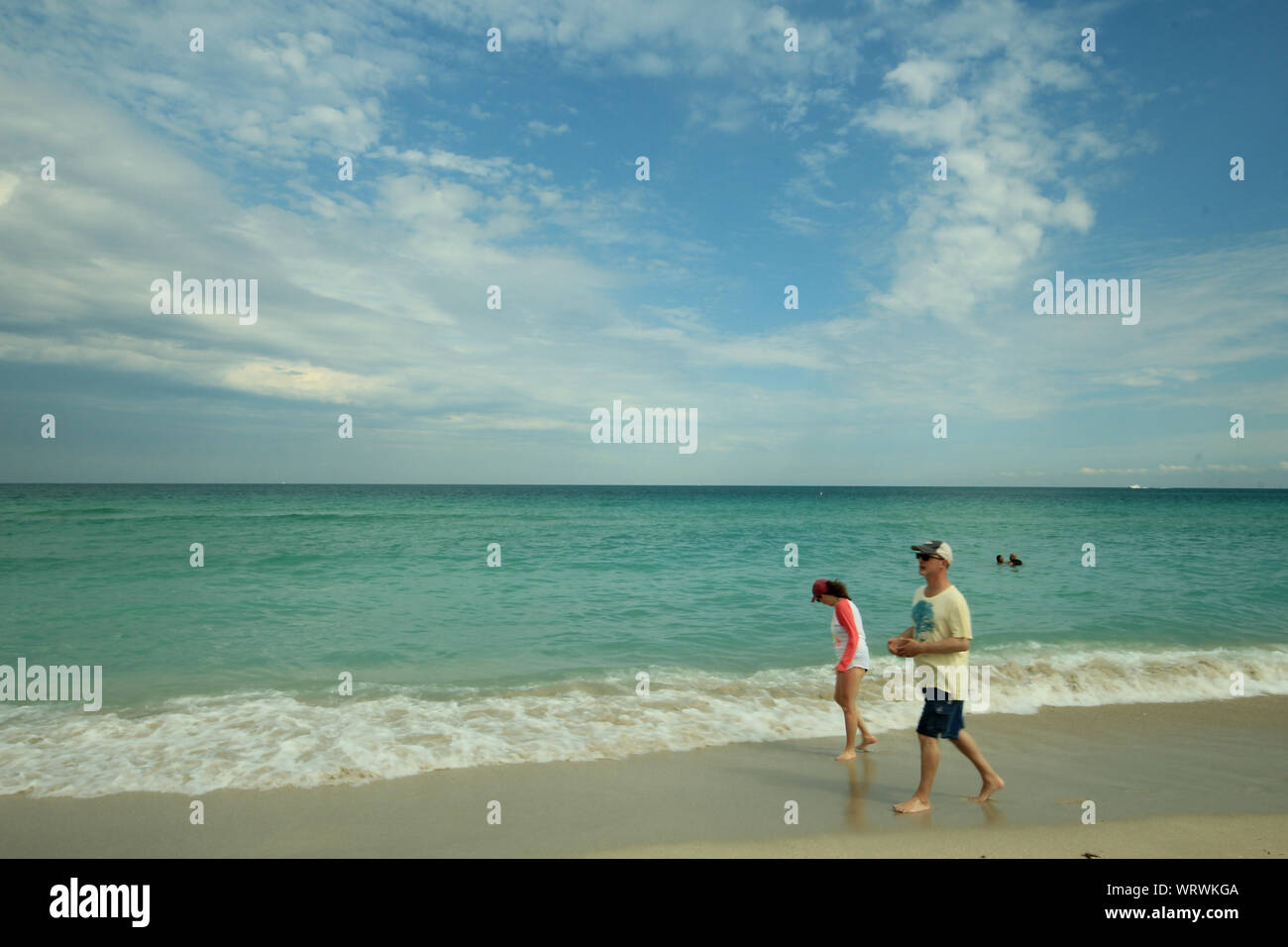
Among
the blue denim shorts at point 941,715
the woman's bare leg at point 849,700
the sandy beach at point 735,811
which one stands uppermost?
the blue denim shorts at point 941,715

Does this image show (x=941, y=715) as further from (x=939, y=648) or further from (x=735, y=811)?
(x=735, y=811)

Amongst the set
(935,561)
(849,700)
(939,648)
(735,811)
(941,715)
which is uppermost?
(935,561)

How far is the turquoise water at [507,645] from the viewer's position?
702cm

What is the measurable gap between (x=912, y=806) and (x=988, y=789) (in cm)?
74

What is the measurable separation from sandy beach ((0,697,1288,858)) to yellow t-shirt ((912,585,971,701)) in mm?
1088

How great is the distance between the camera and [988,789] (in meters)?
5.45

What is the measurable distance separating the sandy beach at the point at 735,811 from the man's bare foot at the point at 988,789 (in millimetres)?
67

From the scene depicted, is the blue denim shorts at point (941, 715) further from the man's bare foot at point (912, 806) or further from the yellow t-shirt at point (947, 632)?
the man's bare foot at point (912, 806)

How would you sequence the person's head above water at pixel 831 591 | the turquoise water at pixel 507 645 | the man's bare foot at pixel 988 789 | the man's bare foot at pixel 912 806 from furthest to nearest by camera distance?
the turquoise water at pixel 507 645, the person's head above water at pixel 831 591, the man's bare foot at pixel 988 789, the man's bare foot at pixel 912 806

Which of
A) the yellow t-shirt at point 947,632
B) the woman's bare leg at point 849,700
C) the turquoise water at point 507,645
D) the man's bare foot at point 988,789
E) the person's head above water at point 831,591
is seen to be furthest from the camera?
the turquoise water at point 507,645

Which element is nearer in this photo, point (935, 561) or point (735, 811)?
point (935, 561)

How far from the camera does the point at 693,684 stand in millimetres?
9266

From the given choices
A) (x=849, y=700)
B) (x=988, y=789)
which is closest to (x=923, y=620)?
(x=988, y=789)

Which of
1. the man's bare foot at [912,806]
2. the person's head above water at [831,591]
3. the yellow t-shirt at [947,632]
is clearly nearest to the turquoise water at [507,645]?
the person's head above water at [831,591]
